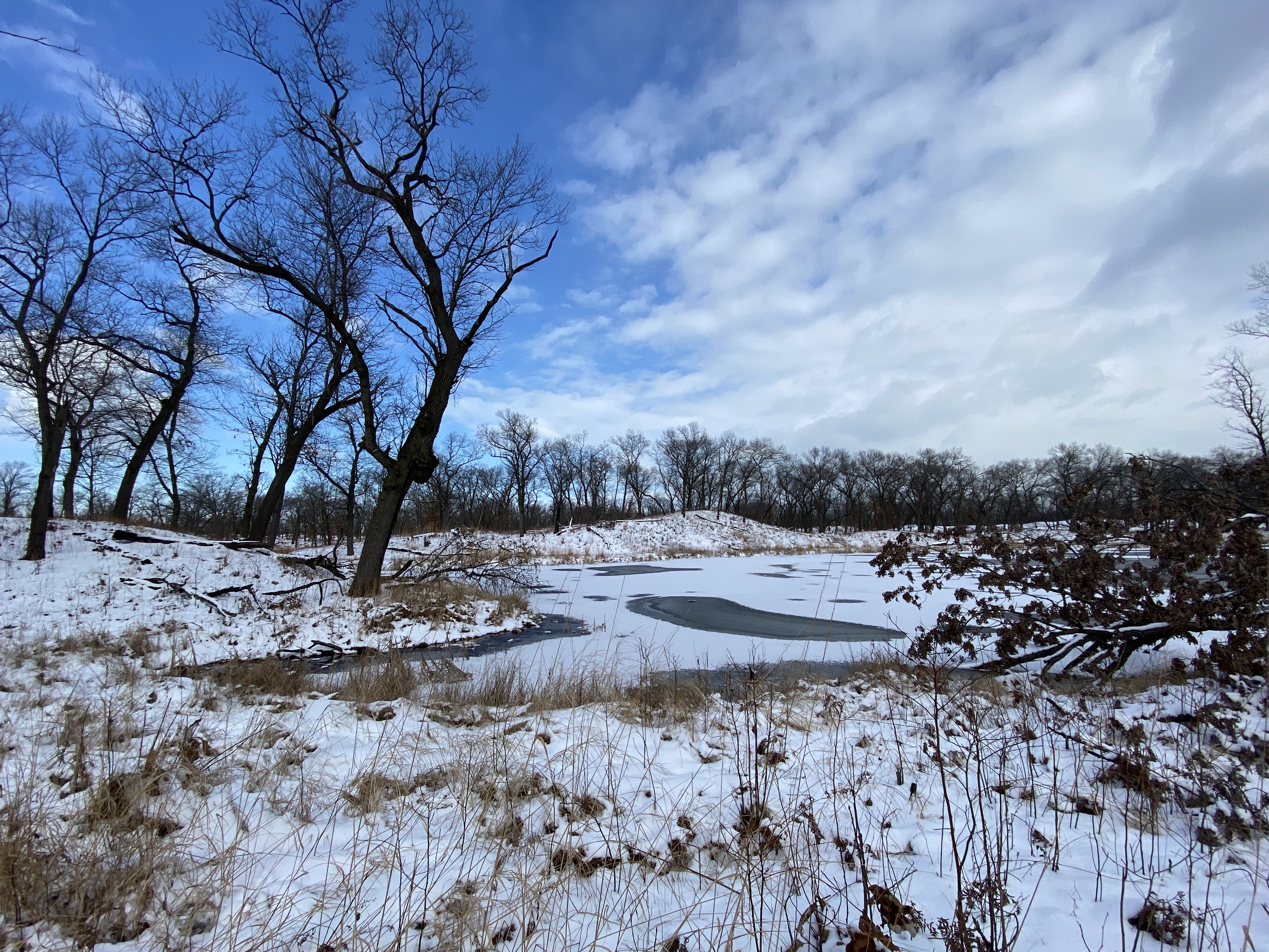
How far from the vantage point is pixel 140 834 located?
2.48 metres

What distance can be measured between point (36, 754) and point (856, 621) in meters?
11.4

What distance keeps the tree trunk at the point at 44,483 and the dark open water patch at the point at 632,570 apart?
47.9ft

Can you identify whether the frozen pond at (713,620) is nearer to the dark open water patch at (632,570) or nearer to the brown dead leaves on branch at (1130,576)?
the dark open water patch at (632,570)

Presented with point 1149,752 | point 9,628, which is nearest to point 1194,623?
point 1149,752

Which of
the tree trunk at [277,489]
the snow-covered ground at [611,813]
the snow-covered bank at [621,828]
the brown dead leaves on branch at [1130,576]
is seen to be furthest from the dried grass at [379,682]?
the tree trunk at [277,489]

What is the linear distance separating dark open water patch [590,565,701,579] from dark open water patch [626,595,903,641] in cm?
744

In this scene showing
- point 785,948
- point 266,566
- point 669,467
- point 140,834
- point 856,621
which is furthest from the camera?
point 669,467

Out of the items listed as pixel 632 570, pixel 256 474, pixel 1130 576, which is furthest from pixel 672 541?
pixel 1130 576

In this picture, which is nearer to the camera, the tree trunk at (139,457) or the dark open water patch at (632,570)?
the tree trunk at (139,457)

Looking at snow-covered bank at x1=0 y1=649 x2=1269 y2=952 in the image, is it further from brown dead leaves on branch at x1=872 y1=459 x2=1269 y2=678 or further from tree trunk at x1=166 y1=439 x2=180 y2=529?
tree trunk at x1=166 y1=439 x2=180 y2=529

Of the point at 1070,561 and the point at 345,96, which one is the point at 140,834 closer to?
the point at 1070,561

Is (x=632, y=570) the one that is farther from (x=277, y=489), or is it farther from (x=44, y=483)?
(x=44, y=483)

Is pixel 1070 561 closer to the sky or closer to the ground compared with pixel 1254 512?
closer to the ground

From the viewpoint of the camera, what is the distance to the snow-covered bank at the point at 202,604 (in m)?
8.36
